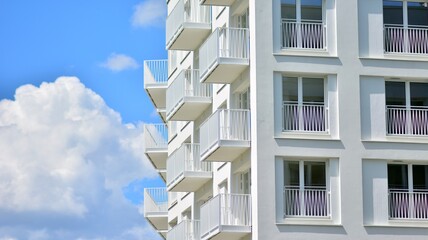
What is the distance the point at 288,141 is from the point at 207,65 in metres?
5.57

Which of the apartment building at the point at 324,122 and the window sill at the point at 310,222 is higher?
the apartment building at the point at 324,122

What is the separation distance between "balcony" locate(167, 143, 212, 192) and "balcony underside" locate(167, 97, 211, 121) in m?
1.30

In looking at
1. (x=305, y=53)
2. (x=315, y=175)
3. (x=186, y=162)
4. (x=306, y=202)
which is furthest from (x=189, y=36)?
(x=306, y=202)

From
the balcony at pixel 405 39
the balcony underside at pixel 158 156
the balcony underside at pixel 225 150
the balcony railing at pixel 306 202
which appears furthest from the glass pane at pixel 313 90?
the balcony underside at pixel 158 156

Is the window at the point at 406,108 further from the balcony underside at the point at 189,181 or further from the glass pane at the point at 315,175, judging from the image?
the balcony underside at the point at 189,181

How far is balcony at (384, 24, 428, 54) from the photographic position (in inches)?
2271

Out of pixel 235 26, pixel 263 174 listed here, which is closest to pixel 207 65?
pixel 235 26

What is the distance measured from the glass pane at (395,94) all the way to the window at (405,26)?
4.25ft

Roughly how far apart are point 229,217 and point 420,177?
708 cm

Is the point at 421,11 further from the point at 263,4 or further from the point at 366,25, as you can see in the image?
the point at 263,4

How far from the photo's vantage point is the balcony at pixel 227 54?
57.8 m

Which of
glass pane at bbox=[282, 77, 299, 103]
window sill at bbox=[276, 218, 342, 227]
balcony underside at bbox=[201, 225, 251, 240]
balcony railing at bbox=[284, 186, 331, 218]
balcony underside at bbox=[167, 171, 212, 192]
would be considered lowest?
balcony underside at bbox=[201, 225, 251, 240]

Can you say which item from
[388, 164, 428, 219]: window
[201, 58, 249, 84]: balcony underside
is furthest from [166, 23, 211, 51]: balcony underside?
[388, 164, 428, 219]: window

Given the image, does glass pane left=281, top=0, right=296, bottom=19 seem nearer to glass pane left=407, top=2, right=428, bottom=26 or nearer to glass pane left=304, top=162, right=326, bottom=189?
glass pane left=407, top=2, right=428, bottom=26
